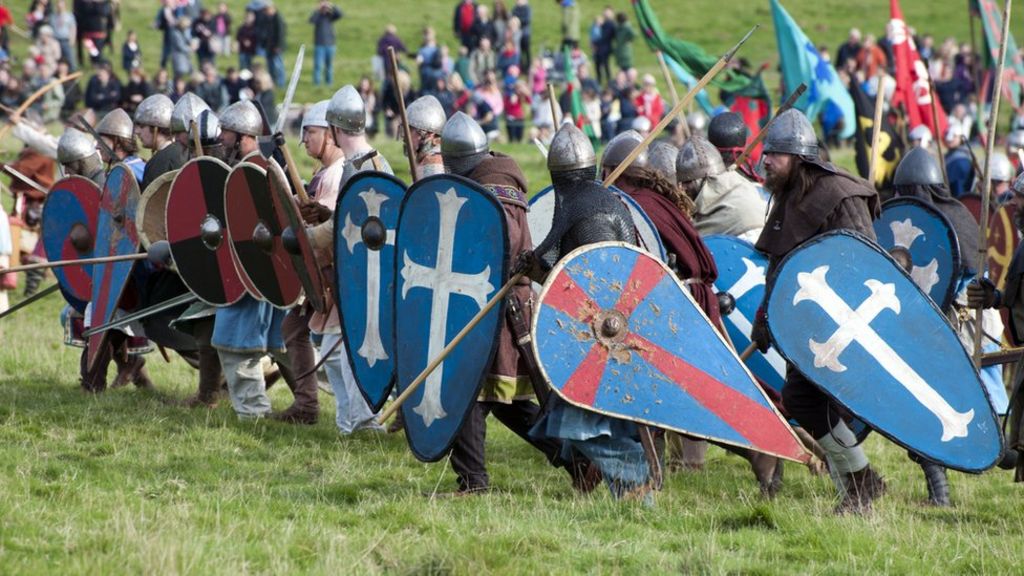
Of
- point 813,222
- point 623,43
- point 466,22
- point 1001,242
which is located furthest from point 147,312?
point 623,43

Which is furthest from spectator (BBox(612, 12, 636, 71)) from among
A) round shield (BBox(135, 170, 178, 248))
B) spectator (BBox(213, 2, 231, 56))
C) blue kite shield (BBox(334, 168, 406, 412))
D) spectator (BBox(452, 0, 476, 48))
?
blue kite shield (BBox(334, 168, 406, 412))

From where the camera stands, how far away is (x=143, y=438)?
A: 7.45 meters

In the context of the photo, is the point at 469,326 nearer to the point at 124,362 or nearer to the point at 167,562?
the point at 167,562

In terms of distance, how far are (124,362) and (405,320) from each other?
356 cm

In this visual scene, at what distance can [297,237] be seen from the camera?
7.34m

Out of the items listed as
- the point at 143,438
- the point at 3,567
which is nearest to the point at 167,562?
the point at 3,567

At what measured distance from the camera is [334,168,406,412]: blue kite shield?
6.80m

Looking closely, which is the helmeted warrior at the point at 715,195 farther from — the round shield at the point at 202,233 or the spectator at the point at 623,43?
the spectator at the point at 623,43

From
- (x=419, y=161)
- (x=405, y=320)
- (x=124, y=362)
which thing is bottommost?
(x=124, y=362)

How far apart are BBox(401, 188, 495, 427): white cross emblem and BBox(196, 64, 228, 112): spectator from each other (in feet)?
51.5

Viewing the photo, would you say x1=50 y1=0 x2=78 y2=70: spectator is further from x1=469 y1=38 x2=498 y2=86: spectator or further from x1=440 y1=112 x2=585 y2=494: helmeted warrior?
x1=440 y1=112 x2=585 y2=494: helmeted warrior

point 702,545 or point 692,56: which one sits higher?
point 692,56

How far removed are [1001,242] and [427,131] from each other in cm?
345

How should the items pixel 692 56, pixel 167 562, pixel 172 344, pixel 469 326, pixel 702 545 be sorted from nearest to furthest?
1. pixel 167 562
2. pixel 702 545
3. pixel 469 326
4. pixel 172 344
5. pixel 692 56
